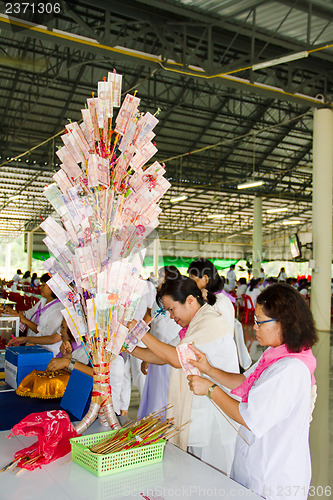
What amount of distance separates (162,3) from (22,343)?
224 inches

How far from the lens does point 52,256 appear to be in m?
1.84

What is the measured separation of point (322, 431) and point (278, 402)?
2935 mm

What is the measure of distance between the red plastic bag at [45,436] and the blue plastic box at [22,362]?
97 cm

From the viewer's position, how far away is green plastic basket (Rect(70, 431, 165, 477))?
4.88ft

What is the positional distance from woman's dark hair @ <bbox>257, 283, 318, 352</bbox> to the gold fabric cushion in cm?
123

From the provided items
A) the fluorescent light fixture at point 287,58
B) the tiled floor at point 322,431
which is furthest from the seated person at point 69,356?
the fluorescent light fixture at point 287,58

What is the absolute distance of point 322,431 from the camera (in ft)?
13.5

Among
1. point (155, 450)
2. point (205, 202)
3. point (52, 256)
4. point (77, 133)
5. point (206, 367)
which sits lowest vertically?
point (155, 450)

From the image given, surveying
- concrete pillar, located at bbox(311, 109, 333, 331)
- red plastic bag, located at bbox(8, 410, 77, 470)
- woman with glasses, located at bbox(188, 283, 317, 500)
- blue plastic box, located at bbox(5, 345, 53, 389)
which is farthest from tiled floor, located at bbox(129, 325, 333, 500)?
concrete pillar, located at bbox(311, 109, 333, 331)

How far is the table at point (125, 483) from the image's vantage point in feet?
4.50

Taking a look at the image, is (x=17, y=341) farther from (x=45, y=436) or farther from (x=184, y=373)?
(x=45, y=436)

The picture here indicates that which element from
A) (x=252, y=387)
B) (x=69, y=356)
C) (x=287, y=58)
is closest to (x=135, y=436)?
(x=252, y=387)

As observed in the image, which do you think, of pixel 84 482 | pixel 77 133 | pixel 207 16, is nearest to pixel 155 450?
pixel 84 482

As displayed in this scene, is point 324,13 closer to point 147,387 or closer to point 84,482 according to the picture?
point 147,387
